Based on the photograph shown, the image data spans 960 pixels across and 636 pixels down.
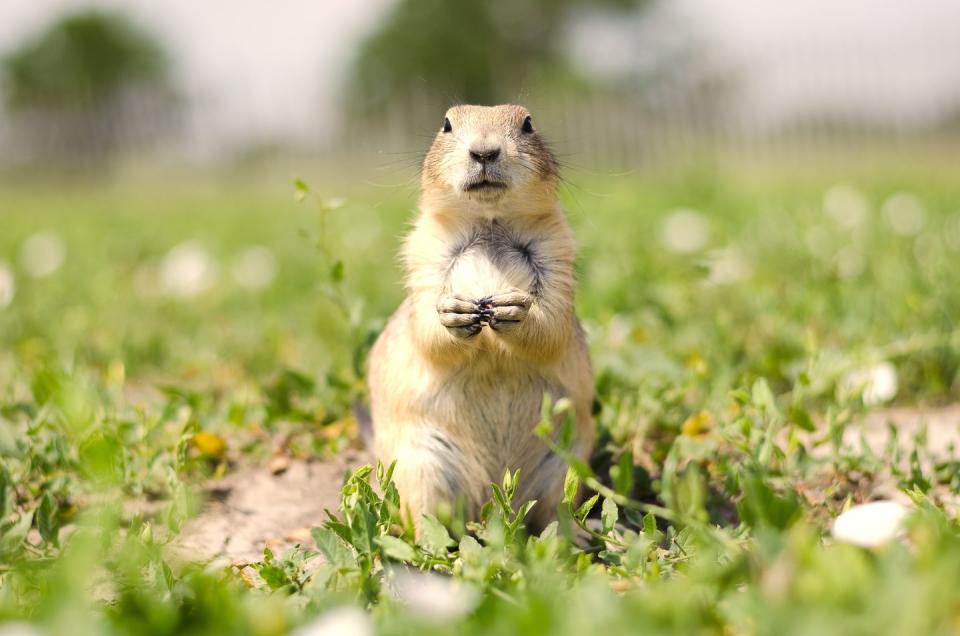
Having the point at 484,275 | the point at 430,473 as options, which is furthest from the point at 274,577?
the point at 484,275

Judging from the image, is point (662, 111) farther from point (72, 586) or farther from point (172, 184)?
point (72, 586)

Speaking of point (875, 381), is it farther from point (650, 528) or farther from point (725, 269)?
point (725, 269)

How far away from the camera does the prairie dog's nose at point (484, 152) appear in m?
2.90

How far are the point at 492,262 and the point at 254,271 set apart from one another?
3755 millimetres

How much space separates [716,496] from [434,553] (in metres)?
1.04

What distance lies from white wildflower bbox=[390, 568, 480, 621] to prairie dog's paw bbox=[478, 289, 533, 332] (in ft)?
2.38

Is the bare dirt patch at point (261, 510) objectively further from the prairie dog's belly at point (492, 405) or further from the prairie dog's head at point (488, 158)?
the prairie dog's head at point (488, 158)

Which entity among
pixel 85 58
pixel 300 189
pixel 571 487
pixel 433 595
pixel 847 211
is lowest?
pixel 847 211

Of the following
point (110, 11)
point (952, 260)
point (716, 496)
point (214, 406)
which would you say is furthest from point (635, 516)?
point (110, 11)

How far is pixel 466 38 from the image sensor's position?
52.2 m

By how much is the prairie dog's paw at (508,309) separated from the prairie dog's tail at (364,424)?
0.91 m

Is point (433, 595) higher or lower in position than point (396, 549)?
higher

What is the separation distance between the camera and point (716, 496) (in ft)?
9.71

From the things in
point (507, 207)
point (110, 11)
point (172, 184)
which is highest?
point (110, 11)
